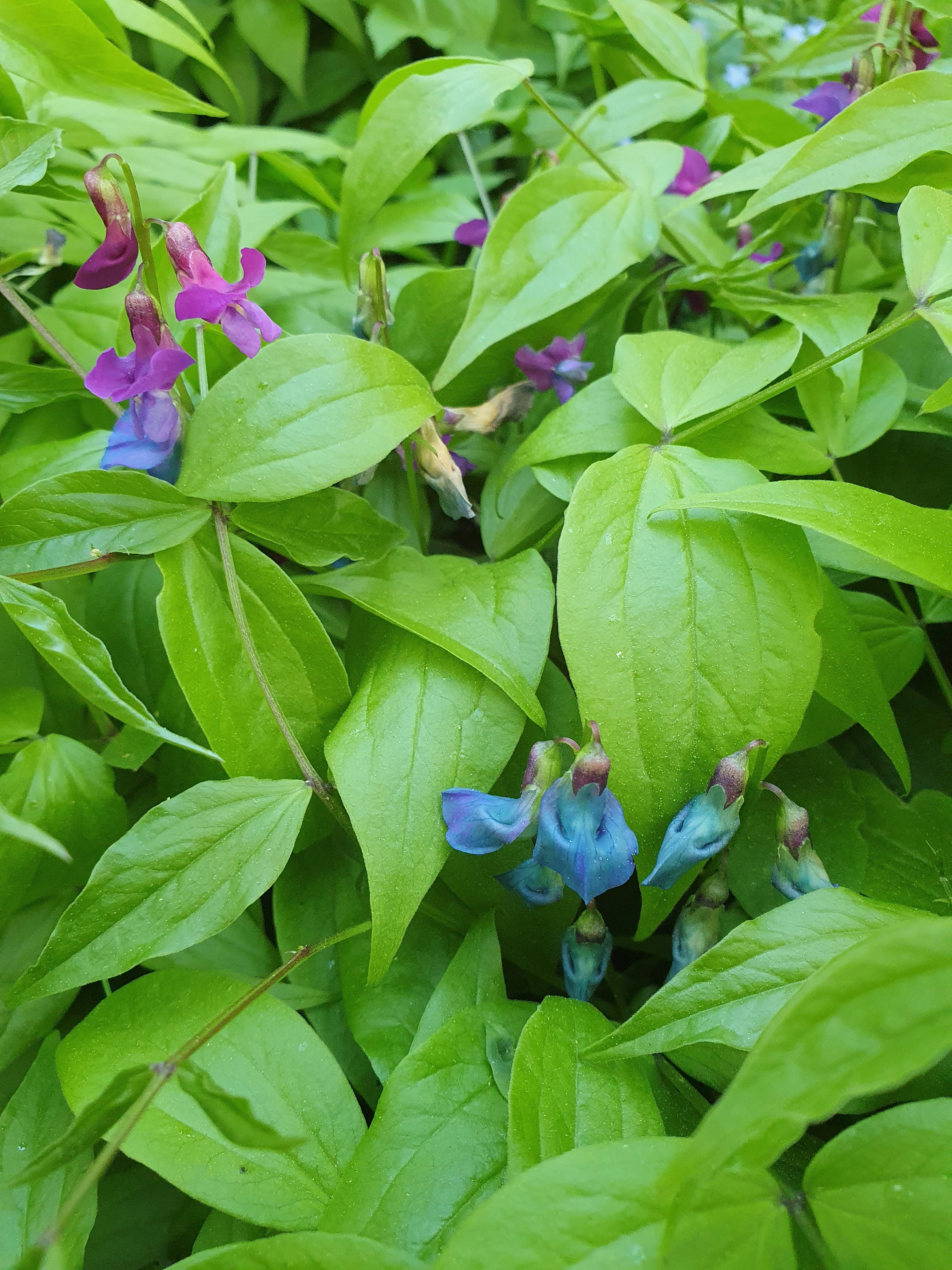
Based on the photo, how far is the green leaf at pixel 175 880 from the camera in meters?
0.53

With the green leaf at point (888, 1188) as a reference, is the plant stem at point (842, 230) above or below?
above

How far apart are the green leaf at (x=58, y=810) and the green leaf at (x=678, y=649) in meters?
0.38

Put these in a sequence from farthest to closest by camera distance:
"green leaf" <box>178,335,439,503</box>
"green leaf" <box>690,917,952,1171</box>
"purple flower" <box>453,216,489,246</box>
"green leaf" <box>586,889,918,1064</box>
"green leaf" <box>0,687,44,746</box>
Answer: "purple flower" <box>453,216,489,246</box> < "green leaf" <box>0,687,44,746</box> < "green leaf" <box>178,335,439,503</box> < "green leaf" <box>586,889,918,1064</box> < "green leaf" <box>690,917,952,1171</box>

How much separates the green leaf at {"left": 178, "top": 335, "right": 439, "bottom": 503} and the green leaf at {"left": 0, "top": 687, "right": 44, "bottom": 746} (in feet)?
0.78

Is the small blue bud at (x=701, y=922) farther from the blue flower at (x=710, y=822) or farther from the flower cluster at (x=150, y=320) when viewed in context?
the flower cluster at (x=150, y=320)

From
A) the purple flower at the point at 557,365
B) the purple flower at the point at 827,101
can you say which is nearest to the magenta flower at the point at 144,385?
the purple flower at the point at 557,365

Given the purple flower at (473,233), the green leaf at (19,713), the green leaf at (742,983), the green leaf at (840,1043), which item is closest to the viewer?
the green leaf at (840,1043)

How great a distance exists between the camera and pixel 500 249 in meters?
0.72

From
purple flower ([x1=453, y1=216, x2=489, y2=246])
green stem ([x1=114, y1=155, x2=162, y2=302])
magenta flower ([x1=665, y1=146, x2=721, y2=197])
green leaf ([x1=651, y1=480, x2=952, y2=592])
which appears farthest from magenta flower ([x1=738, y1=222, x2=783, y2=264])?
green stem ([x1=114, y1=155, x2=162, y2=302])

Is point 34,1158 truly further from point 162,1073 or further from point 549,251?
point 549,251

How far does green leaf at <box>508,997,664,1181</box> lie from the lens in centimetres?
49

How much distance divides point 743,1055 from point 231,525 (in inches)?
19.3

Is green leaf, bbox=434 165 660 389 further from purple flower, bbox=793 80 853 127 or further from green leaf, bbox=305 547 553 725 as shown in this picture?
purple flower, bbox=793 80 853 127

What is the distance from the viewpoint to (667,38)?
0.97m
